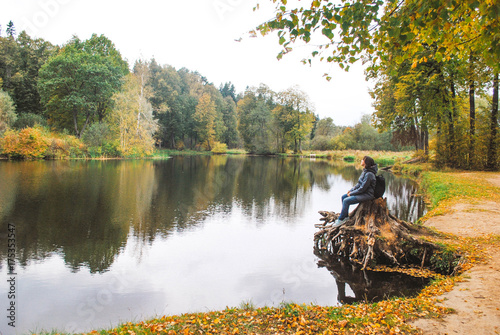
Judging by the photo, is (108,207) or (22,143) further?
(22,143)

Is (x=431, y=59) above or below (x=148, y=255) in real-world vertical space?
above

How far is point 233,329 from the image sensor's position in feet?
12.8

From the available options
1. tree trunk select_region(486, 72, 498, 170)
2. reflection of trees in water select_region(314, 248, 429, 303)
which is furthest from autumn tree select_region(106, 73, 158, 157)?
reflection of trees in water select_region(314, 248, 429, 303)

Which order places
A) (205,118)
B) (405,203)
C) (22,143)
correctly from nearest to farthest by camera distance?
(405,203) → (22,143) → (205,118)

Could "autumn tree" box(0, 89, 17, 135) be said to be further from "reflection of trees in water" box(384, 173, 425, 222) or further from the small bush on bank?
"reflection of trees in water" box(384, 173, 425, 222)

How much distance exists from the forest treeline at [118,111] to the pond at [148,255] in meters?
26.0

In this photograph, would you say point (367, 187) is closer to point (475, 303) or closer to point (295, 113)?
point (475, 303)

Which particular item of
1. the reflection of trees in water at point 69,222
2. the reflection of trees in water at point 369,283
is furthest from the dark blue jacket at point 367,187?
the reflection of trees in water at point 69,222

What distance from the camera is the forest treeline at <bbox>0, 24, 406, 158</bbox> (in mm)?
39156

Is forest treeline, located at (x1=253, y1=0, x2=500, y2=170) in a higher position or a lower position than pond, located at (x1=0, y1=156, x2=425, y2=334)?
higher

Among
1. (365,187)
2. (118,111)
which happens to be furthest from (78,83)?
(365,187)

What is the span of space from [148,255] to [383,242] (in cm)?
615

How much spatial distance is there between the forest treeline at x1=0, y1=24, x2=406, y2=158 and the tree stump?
36.0 meters

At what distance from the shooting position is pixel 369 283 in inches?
265
